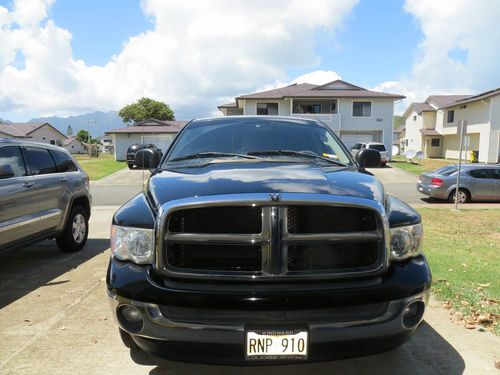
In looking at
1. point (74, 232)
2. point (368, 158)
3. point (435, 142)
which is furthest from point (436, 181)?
point (435, 142)

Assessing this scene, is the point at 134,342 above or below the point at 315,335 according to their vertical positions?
below

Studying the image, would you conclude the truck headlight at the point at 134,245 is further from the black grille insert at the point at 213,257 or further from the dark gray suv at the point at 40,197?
the dark gray suv at the point at 40,197

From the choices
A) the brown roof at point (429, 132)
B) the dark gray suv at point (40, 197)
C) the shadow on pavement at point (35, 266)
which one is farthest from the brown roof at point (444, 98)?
the shadow on pavement at point (35, 266)

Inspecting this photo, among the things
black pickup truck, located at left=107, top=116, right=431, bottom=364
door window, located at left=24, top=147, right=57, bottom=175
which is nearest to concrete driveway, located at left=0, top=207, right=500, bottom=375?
black pickup truck, located at left=107, top=116, right=431, bottom=364

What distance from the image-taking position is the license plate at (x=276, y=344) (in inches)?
89.4

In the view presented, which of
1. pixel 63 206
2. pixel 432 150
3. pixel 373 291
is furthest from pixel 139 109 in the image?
pixel 373 291

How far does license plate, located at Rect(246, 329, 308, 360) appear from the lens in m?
2.27

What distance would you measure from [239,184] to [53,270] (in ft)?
13.4

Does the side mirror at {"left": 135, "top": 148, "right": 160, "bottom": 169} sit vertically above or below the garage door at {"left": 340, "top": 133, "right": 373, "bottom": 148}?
above

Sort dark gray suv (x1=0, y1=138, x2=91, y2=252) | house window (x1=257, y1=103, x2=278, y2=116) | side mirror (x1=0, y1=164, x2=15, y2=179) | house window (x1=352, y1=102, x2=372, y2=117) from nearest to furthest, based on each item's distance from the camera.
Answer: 1. side mirror (x1=0, y1=164, x2=15, y2=179)
2. dark gray suv (x1=0, y1=138, x2=91, y2=252)
3. house window (x1=352, y1=102, x2=372, y2=117)
4. house window (x1=257, y1=103, x2=278, y2=116)

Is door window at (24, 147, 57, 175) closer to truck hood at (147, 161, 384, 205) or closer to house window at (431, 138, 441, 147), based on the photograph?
truck hood at (147, 161, 384, 205)

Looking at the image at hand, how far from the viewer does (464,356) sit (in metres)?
3.26

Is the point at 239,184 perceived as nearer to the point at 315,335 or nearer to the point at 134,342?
the point at 315,335

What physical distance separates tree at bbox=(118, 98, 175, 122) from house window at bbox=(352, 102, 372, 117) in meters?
46.6
